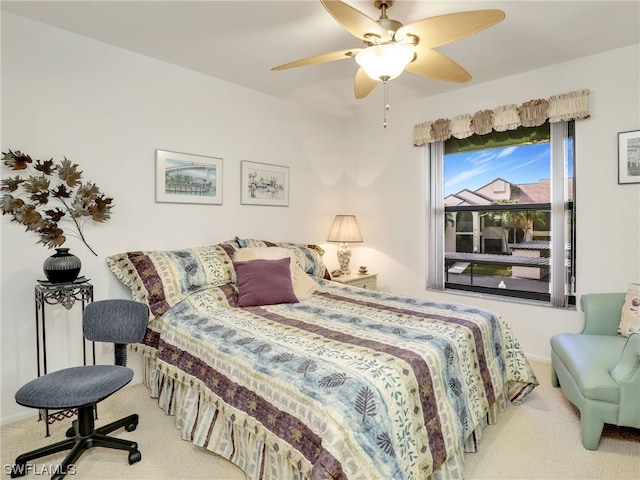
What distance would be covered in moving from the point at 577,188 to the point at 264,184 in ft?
9.31

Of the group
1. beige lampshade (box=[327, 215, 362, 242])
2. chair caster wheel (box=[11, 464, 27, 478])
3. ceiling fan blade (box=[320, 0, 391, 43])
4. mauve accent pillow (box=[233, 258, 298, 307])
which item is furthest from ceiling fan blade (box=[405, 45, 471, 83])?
chair caster wheel (box=[11, 464, 27, 478])

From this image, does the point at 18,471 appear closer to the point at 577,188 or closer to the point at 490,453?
the point at 490,453

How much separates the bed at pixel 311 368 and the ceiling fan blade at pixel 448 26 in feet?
5.17

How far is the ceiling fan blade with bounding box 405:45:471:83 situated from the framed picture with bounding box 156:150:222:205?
1.91 m

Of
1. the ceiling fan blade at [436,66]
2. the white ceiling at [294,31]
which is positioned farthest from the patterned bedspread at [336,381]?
the white ceiling at [294,31]

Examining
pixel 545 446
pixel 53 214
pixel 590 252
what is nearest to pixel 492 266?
pixel 590 252

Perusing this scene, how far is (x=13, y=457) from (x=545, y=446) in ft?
9.66

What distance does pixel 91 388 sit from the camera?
5.71 ft

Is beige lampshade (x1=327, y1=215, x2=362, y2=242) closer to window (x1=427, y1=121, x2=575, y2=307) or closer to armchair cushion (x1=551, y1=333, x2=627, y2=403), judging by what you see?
window (x1=427, y1=121, x2=575, y2=307)

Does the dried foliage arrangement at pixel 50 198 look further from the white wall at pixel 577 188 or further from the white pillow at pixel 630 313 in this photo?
the white pillow at pixel 630 313

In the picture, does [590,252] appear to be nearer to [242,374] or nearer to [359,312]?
[359,312]

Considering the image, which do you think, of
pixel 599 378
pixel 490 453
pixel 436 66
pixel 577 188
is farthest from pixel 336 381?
pixel 577 188

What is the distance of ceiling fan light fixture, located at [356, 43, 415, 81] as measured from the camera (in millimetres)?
1871

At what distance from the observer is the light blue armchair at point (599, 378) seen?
6.23 feet
